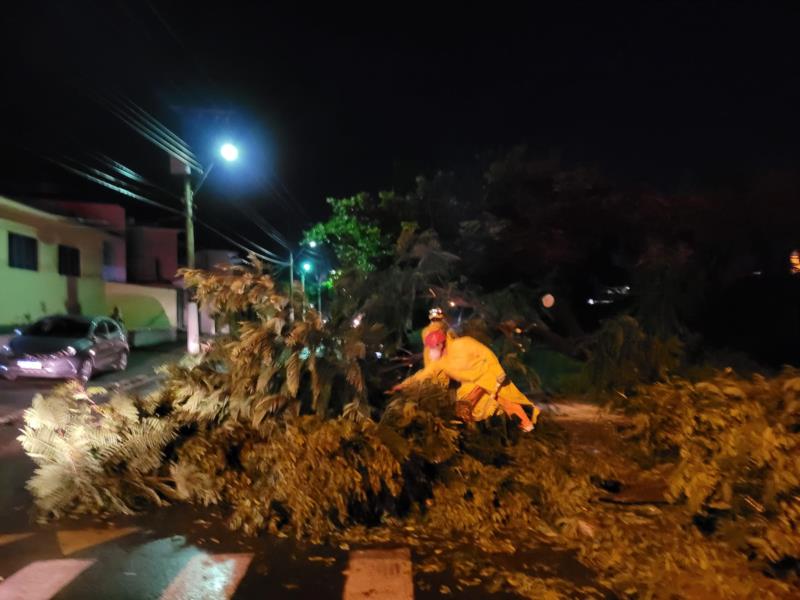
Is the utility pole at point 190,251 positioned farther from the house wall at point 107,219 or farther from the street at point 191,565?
the street at point 191,565

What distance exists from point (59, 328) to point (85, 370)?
1.66 m

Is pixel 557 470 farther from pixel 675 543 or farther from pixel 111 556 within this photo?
pixel 111 556

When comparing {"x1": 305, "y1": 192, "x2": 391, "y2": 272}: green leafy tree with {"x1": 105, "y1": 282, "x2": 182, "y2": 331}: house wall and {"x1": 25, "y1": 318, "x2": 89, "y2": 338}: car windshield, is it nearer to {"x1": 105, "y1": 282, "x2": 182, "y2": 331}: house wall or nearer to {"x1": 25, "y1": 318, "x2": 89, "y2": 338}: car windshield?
{"x1": 25, "y1": 318, "x2": 89, "y2": 338}: car windshield

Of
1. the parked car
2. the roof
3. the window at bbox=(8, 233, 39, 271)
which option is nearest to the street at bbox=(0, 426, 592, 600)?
the parked car

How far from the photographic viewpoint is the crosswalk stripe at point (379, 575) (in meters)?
4.16

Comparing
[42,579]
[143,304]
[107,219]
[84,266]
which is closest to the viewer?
[42,579]

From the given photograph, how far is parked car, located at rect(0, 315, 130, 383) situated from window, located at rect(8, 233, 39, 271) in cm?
543

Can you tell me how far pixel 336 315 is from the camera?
8211mm

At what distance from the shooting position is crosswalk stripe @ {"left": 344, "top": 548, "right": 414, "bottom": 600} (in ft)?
13.6

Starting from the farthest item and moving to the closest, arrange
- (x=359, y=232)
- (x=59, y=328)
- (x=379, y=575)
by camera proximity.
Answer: (x=359, y=232) < (x=59, y=328) < (x=379, y=575)

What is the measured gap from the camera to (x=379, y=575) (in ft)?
14.6

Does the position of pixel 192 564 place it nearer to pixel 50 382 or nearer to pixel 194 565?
pixel 194 565

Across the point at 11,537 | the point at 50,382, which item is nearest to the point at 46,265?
the point at 50,382

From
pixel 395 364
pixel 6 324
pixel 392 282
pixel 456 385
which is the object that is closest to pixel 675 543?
pixel 456 385
